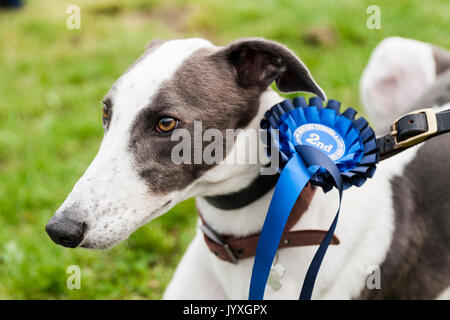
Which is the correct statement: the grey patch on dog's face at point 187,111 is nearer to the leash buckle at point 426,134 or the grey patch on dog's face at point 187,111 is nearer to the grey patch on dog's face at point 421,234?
the leash buckle at point 426,134

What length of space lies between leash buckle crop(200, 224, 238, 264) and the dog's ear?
740 mm

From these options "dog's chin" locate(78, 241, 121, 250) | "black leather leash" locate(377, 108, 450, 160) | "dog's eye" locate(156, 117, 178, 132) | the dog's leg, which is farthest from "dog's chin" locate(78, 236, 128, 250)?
"black leather leash" locate(377, 108, 450, 160)

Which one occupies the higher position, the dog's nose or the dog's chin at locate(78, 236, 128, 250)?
the dog's nose

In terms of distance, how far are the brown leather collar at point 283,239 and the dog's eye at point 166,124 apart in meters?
0.66

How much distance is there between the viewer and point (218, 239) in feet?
8.78

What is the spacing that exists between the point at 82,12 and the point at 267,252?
21.5 feet

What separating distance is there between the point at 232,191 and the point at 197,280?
0.67 meters

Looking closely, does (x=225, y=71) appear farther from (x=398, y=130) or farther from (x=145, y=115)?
(x=398, y=130)

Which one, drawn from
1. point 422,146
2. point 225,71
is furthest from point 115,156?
point 422,146

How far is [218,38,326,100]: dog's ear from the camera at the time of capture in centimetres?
246

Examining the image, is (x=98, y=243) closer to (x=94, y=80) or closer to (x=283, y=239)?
(x=283, y=239)

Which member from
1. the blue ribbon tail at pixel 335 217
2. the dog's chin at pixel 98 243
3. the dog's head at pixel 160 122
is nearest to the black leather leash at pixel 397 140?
the dog's head at pixel 160 122

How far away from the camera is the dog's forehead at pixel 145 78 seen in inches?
91.4

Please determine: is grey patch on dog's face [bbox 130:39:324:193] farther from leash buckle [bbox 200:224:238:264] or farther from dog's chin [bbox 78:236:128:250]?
leash buckle [bbox 200:224:238:264]
